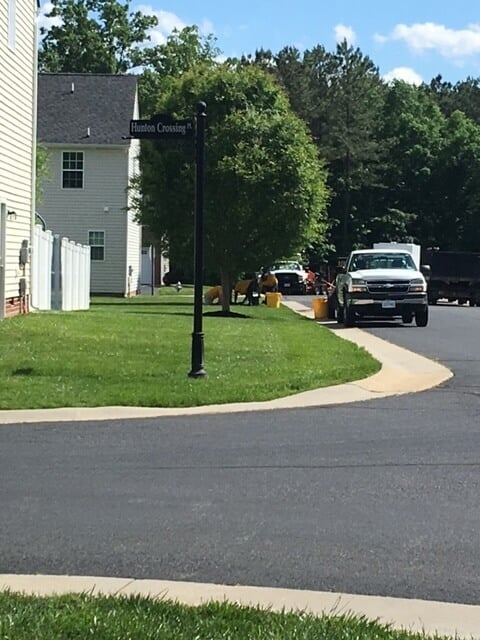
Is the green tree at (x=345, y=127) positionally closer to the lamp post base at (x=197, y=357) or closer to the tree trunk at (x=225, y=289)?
the tree trunk at (x=225, y=289)

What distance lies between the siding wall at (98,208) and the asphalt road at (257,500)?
31436mm

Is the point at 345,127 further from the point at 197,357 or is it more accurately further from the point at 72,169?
the point at 197,357

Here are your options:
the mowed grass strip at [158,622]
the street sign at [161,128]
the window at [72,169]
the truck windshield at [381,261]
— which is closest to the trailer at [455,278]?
the window at [72,169]

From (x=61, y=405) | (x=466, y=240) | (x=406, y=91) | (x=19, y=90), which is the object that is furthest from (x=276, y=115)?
(x=406, y=91)

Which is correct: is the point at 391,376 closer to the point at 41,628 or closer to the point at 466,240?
the point at 41,628

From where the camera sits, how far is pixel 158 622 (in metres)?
4.76

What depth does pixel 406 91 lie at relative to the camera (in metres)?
89.1

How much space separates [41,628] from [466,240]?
74.6 metres

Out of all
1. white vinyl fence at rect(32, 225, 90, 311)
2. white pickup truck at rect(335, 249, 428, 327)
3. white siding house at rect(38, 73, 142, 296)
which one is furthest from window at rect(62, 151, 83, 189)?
white pickup truck at rect(335, 249, 428, 327)

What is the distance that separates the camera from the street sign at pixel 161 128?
1387 cm

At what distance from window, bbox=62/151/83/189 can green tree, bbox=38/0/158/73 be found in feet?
80.4

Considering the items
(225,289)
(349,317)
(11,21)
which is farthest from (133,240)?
(11,21)

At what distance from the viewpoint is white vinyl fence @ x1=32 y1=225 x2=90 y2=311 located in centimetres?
2472

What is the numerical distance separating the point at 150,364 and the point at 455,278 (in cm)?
3589
